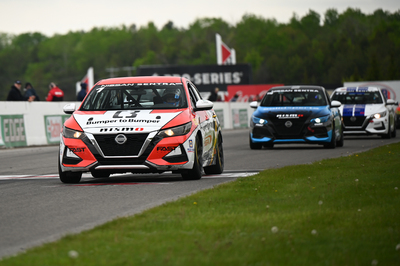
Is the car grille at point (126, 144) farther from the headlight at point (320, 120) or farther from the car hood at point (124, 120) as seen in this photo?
the headlight at point (320, 120)

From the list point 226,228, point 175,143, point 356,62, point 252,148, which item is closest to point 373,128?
point 252,148

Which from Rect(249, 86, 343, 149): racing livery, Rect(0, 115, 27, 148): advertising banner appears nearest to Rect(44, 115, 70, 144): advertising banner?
Rect(0, 115, 27, 148): advertising banner

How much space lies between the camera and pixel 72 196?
957 centimetres

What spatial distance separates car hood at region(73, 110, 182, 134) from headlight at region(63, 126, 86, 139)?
0.09 metres

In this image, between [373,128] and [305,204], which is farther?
[373,128]

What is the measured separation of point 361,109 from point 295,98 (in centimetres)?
495

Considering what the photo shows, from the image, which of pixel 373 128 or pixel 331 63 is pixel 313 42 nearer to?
pixel 331 63

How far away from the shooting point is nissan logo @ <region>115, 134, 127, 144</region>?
10625mm

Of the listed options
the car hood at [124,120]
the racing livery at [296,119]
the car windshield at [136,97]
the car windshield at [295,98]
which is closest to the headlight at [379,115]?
the racing livery at [296,119]

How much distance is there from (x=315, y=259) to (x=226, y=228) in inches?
55.9

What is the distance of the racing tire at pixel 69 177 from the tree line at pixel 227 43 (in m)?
104

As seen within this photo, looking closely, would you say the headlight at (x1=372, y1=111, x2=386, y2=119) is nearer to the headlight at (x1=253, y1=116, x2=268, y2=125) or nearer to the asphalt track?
the headlight at (x1=253, y1=116, x2=268, y2=125)

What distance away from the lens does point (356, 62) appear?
5221 inches

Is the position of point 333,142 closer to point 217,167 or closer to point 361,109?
point 361,109
